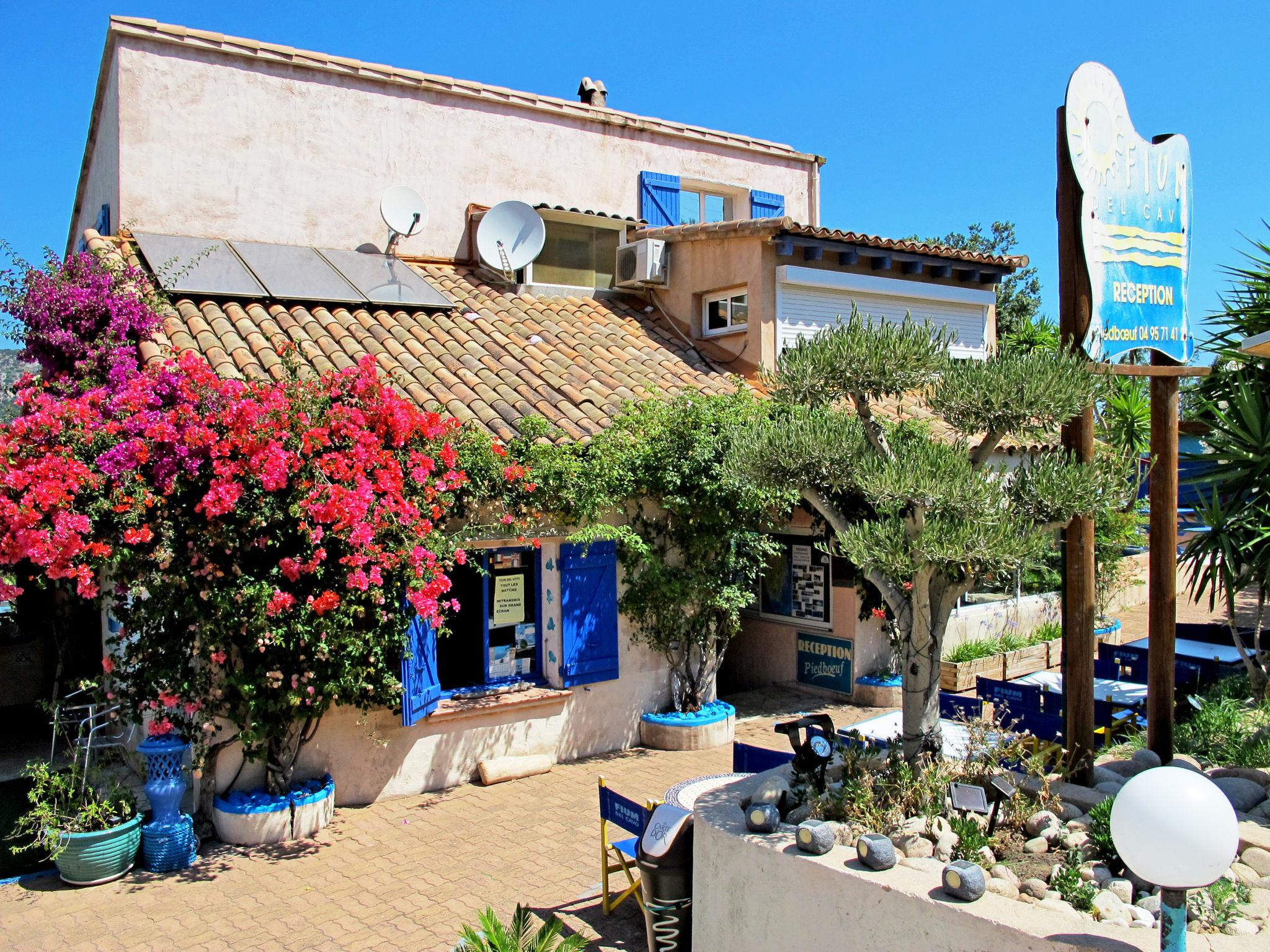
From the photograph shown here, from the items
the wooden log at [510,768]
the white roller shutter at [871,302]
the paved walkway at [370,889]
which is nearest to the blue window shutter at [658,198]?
the white roller shutter at [871,302]

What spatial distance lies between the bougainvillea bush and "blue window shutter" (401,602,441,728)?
19 cm

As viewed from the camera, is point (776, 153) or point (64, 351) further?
point (776, 153)

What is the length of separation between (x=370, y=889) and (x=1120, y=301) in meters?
6.80

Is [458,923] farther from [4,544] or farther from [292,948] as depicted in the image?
[4,544]

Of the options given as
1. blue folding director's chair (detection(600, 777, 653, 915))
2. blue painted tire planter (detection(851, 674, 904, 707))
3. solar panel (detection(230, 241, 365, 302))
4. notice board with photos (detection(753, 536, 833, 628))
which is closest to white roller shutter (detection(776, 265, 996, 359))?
notice board with photos (detection(753, 536, 833, 628))

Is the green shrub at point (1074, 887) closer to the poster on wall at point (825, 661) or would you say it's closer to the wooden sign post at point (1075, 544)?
the wooden sign post at point (1075, 544)

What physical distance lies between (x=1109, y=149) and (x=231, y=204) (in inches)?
431

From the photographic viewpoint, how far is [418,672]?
854 cm

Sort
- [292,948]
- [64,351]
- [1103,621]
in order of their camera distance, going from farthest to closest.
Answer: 1. [1103,621]
2. [64,351]
3. [292,948]

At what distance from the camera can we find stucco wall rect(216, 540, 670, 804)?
8.41 m

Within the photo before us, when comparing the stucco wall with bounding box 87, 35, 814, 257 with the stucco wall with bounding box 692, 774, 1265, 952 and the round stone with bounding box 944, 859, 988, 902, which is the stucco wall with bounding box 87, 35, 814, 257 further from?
the round stone with bounding box 944, 859, 988, 902

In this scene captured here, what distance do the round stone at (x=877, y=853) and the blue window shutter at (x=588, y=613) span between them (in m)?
5.30

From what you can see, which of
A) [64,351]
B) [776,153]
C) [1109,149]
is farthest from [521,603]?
[776,153]

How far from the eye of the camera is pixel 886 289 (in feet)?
44.9
